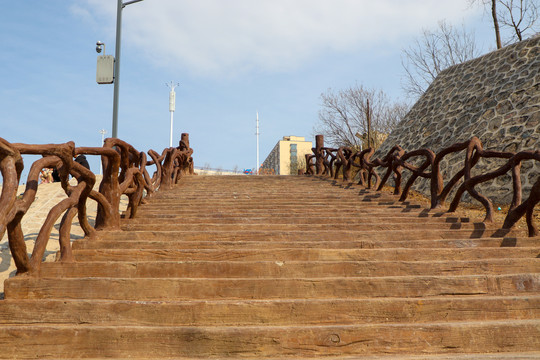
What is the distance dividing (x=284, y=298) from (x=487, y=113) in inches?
460

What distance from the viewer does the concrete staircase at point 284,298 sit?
2.59m

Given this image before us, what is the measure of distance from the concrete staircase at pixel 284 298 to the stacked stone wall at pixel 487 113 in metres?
7.09

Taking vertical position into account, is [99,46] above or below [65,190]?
above

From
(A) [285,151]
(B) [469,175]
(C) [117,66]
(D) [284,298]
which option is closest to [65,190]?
(D) [284,298]

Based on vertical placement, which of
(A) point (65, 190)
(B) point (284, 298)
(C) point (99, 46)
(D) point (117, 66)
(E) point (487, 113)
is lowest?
(B) point (284, 298)

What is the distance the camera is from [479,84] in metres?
14.2

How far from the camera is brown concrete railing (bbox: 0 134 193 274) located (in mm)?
2814

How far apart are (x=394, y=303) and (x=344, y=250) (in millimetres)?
985

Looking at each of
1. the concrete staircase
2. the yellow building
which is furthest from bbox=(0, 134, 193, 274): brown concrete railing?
the yellow building

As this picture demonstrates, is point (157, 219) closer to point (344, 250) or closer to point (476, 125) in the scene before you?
point (344, 250)

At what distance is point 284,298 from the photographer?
124 inches

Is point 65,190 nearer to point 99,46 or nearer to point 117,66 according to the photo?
point 117,66

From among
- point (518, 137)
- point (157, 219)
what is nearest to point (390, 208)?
point (157, 219)

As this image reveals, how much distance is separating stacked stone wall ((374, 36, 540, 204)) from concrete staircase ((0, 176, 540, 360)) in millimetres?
7093
